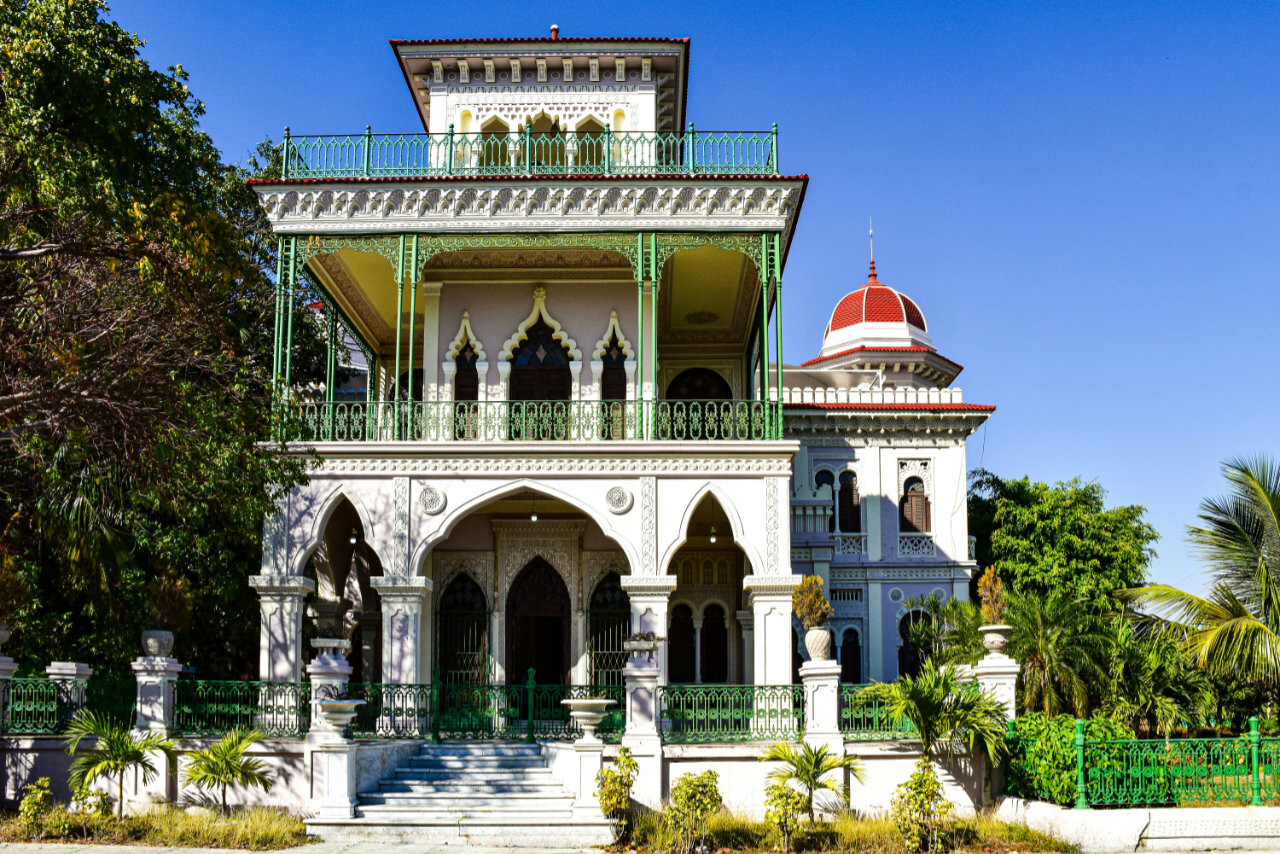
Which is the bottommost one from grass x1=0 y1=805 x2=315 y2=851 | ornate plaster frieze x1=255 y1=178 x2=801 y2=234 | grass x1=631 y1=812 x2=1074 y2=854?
grass x1=631 y1=812 x2=1074 y2=854

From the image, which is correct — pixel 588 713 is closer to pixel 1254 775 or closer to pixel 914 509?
pixel 1254 775

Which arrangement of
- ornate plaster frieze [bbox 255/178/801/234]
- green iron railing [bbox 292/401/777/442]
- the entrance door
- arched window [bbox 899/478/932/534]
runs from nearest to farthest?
green iron railing [bbox 292/401/777/442]
ornate plaster frieze [bbox 255/178/801/234]
the entrance door
arched window [bbox 899/478/932/534]

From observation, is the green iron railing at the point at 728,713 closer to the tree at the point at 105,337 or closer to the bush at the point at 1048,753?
the bush at the point at 1048,753

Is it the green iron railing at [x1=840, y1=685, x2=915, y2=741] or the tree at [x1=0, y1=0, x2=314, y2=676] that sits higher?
the tree at [x1=0, y1=0, x2=314, y2=676]

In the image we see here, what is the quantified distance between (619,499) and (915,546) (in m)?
10.2

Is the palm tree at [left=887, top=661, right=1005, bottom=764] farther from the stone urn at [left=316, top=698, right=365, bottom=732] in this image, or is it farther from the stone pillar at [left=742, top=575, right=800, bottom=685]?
the stone urn at [left=316, top=698, right=365, bottom=732]

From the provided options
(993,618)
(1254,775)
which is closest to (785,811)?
(1254,775)

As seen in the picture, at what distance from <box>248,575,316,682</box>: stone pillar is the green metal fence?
1240 mm

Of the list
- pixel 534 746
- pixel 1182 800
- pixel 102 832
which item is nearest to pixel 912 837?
pixel 1182 800

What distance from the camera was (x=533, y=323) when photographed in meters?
20.8

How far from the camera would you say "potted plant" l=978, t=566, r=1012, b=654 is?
15398 mm

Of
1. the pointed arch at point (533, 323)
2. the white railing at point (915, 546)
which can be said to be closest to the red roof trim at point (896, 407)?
the white railing at point (915, 546)

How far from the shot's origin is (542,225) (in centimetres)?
1867

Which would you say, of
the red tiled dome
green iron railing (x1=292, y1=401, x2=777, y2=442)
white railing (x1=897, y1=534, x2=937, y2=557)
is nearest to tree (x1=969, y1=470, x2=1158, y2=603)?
white railing (x1=897, y1=534, x2=937, y2=557)
